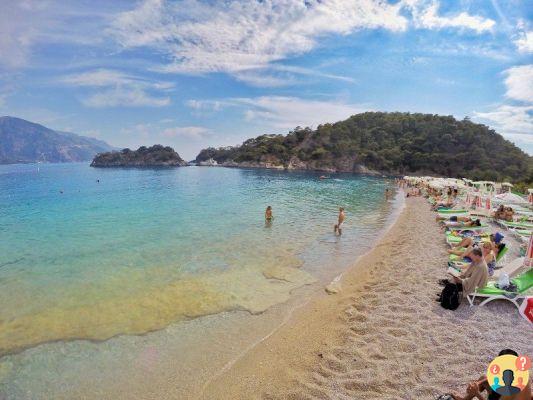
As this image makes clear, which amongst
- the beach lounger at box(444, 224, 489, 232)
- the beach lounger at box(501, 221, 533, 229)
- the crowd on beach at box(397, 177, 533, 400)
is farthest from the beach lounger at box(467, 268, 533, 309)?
the beach lounger at box(501, 221, 533, 229)

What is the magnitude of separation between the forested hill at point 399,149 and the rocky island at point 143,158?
50939 millimetres

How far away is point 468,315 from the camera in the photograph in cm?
711

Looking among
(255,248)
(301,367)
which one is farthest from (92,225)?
(301,367)

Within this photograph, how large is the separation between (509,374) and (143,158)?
7660 inches

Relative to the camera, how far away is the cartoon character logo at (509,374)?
229 cm

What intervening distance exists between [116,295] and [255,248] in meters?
6.47

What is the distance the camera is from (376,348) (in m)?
5.99

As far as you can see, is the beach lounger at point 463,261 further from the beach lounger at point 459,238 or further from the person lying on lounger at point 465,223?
the person lying on lounger at point 465,223

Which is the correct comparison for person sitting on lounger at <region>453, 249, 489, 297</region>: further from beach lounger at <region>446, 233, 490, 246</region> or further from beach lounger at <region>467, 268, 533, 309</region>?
beach lounger at <region>446, 233, 490, 246</region>

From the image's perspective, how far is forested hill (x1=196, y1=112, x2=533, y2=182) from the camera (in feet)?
283

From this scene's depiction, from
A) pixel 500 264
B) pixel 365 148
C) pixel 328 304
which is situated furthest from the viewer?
pixel 365 148

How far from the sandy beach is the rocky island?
177 metres

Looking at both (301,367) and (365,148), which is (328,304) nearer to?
(301,367)

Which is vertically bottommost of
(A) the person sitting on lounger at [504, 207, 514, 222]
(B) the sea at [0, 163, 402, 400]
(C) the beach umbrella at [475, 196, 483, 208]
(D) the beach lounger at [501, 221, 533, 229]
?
(B) the sea at [0, 163, 402, 400]
